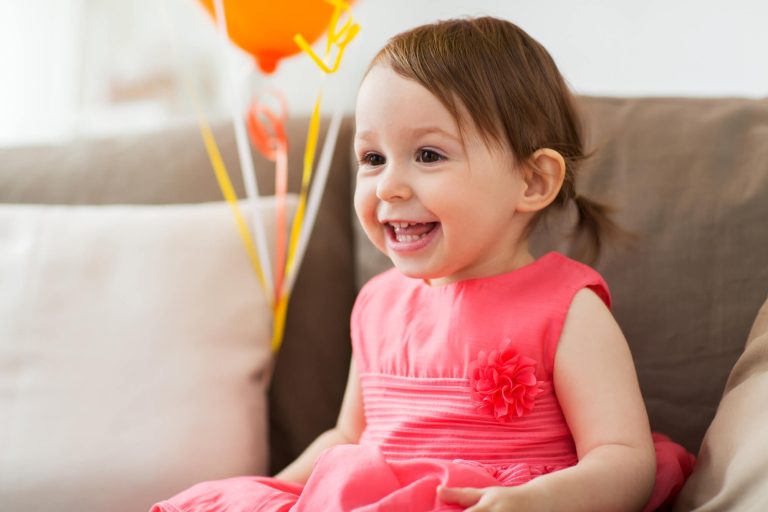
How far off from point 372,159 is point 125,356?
501mm

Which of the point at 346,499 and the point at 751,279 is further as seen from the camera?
the point at 751,279

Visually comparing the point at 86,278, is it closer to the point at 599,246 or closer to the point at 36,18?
the point at 599,246

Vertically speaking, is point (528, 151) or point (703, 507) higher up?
point (528, 151)

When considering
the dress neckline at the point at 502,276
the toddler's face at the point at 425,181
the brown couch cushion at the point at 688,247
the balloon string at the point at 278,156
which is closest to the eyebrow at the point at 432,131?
the toddler's face at the point at 425,181

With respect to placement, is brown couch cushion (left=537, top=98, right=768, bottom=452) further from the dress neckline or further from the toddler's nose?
the toddler's nose

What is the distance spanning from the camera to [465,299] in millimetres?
968

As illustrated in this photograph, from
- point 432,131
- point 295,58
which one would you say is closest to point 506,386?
point 432,131

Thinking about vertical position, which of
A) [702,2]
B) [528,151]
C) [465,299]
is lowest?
[465,299]

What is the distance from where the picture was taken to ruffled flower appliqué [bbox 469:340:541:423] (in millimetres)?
891

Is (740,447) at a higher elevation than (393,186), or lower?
lower

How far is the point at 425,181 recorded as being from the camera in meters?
0.90

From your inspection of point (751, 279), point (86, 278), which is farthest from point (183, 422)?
point (751, 279)

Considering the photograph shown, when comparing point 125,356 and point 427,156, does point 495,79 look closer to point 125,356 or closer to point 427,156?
point 427,156

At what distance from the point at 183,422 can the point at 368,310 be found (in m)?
0.32
